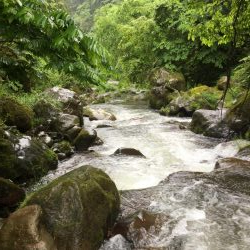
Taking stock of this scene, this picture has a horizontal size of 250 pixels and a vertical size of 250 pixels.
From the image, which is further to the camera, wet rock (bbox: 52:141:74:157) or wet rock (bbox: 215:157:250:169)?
wet rock (bbox: 52:141:74:157)

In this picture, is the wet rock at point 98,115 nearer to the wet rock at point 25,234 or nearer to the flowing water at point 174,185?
the flowing water at point 174,185

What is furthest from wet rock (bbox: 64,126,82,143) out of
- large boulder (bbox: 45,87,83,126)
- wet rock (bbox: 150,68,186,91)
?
wet rock (bbox: 150,68,186,91)

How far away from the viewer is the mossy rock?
9758mm

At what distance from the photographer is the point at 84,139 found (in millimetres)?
11484

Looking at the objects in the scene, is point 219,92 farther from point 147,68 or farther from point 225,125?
point 147,68

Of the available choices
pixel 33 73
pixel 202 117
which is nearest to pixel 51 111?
pixel 202 117

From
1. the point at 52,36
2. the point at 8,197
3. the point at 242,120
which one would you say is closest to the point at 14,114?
the point at 8,197

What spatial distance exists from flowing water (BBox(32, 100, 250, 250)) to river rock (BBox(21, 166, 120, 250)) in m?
0.38

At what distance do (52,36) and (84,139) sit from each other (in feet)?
26.6

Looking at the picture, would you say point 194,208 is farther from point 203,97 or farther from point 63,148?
point 203,97

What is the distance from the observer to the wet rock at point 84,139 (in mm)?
11344

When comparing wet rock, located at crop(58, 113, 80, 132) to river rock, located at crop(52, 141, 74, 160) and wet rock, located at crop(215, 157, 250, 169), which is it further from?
wet rock, located at crop(215, 157, 250, 169)

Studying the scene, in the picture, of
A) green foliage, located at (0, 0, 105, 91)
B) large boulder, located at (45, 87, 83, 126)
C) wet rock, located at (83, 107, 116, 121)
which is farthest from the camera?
wet rock, located at (83, 107, 116, 121)

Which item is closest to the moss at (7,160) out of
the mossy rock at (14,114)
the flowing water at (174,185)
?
the flowing water at (174,185)
